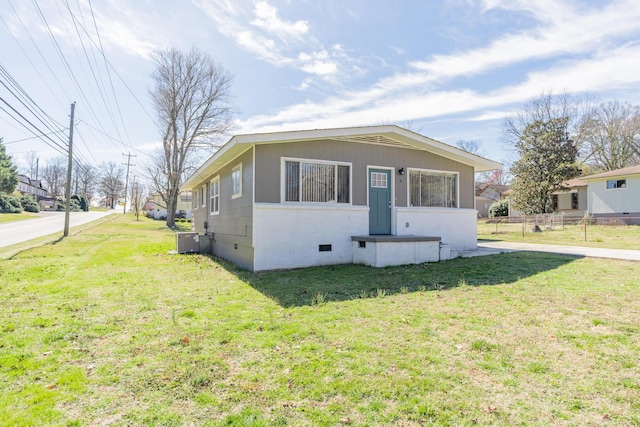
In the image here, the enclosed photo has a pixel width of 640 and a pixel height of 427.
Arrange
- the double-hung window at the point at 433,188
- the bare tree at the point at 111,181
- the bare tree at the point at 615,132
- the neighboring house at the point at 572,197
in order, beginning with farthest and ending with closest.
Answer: the bare tree at the point at 111,181, the bare tree at the point at 615,132, the neighboring house at the point at 572,197, the double-hung window at the point at 433,188

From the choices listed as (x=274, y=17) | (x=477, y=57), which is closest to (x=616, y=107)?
(x=477, y=57)

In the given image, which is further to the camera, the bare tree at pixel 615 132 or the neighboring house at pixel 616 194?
the bare tree at pixel 615 132

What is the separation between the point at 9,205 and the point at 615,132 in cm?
5848

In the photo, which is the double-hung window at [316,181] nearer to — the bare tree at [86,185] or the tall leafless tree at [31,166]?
the bare tree at [86,185]

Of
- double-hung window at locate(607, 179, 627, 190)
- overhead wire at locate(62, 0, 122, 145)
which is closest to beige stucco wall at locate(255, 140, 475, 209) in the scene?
overhead wire at locate(62, 0, 122, 145)

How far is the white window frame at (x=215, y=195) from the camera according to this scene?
39.8ft

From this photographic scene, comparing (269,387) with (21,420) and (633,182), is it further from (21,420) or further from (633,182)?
(633,182)

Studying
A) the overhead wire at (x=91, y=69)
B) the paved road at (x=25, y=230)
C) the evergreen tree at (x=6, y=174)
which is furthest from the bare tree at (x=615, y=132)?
the evergreen tree at (x=6, y=174)

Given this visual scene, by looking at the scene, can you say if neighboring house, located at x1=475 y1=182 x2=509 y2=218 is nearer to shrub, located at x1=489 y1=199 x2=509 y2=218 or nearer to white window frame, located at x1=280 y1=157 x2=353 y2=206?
shrub, located at x1=489 y1=199 x2=509 y2=218

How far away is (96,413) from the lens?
2.37 m

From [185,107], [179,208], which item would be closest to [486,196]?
[185,107]

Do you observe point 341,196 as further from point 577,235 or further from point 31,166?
point 31,166

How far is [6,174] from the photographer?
120ft

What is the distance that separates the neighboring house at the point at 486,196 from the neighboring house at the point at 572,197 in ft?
27.7
